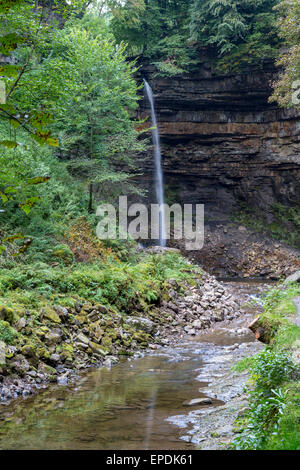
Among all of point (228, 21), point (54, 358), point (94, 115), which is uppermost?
point (228, 21)

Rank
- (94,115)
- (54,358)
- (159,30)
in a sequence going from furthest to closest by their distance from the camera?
1. (159,30)
2. (94,115)
3. (54,358)

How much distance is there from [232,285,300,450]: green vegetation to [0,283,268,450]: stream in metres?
0.47

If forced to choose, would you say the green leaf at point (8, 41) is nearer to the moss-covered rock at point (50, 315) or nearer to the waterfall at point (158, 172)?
the moss-covered rock at point (50, 315)

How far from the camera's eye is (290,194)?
25.5m

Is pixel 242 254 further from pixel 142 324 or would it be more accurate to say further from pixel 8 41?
pixel 8 41

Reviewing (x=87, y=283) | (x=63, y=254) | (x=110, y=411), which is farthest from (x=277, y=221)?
(x=110, y=411)

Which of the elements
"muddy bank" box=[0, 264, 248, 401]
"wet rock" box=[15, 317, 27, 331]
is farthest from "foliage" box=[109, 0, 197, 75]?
"wet rock" box=[15, 317, 27, 331]

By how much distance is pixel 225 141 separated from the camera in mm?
26094

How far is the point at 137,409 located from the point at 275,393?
2197 millimetres

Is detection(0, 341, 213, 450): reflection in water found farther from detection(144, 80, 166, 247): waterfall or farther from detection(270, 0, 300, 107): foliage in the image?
detection(144, 80, 166, 247): waterfall

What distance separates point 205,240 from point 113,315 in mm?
16151

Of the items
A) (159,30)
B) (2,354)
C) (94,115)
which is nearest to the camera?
(2,354)

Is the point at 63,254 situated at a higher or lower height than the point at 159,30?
lower

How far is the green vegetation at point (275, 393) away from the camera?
3.07 m
